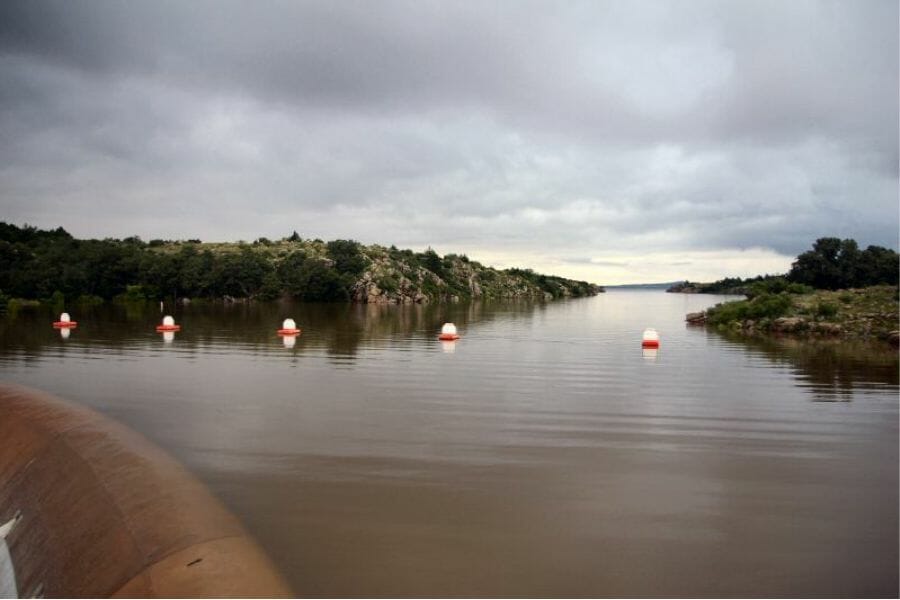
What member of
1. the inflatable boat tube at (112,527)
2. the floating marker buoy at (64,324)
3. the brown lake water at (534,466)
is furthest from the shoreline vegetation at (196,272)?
the inflatable boat tube at (112,527)

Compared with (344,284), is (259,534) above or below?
below

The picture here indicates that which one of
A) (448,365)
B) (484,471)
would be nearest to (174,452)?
(484,471)

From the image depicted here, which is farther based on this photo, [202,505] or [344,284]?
[344,284]

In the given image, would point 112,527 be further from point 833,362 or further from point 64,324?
point 64,324

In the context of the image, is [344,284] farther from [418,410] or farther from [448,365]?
[418,410]

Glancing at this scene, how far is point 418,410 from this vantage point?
16.5m

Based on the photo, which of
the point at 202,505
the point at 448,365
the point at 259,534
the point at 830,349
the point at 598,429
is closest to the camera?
the point at 259,534

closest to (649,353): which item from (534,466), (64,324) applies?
(534,466)

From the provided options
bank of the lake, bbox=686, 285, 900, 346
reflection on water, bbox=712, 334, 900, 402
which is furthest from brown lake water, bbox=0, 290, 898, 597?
bank of the lake, bbox=686, 285, 900, 346

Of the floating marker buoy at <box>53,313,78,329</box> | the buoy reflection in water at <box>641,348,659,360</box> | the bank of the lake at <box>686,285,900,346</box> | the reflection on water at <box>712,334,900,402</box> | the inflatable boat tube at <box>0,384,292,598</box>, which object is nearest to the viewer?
the inflatable boat tube at <box>0,384,292,598</box>

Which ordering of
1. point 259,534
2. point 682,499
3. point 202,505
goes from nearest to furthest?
point 259,534 → point 202,505 → point 682,499

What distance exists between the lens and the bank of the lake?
125ft

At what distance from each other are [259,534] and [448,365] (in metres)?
17.6

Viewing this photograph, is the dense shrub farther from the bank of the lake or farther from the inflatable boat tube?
the inflatable boat tube
